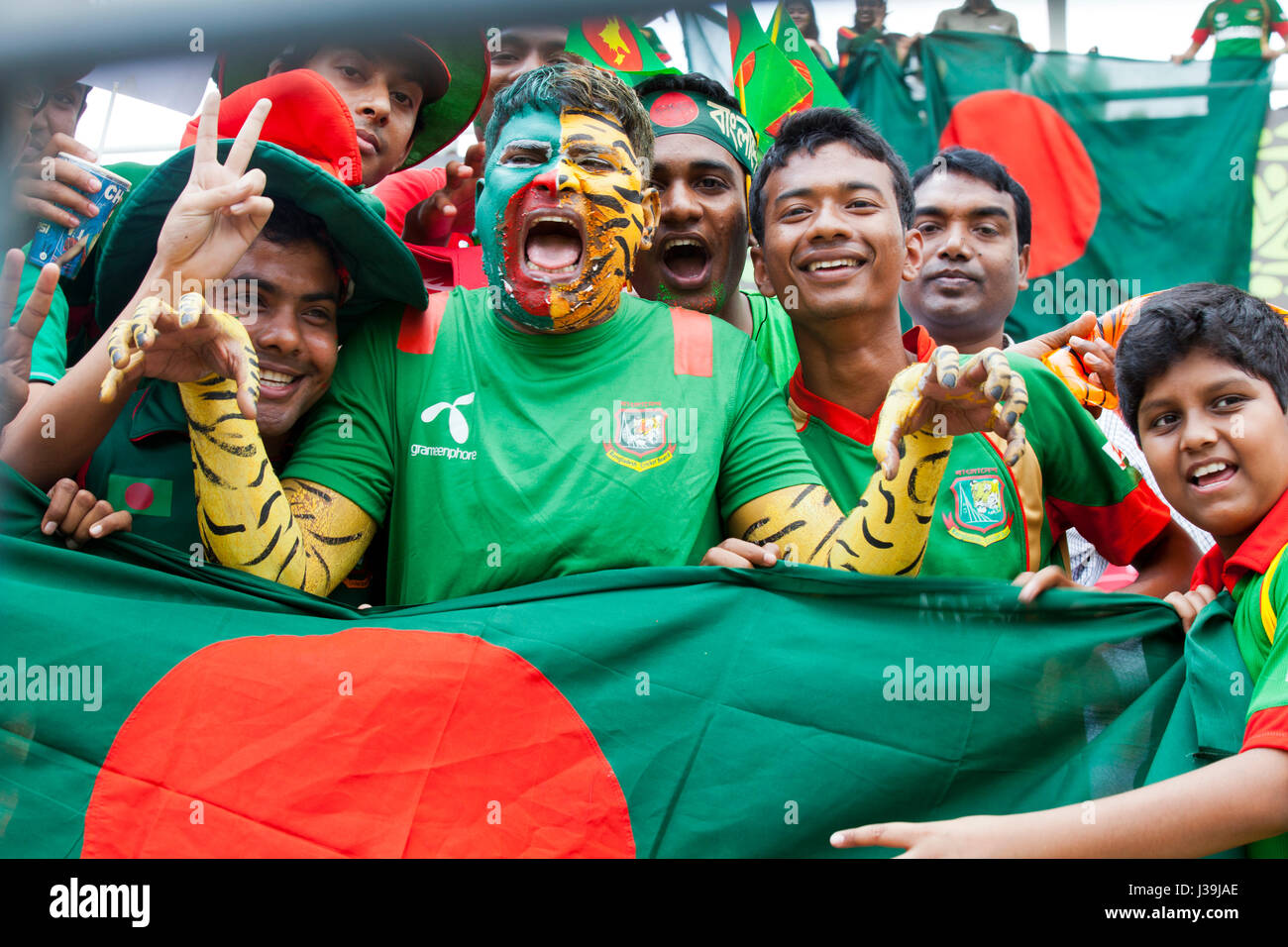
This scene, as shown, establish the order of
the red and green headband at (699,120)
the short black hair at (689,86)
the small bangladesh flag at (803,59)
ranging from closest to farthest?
the red and green headband at (699,120)
the short black hair at (689,86)
the small bangladesh flag at (803,59)

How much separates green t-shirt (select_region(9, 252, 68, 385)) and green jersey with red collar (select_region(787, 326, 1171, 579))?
82.2 inches

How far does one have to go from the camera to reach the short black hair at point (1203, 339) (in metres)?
2.83

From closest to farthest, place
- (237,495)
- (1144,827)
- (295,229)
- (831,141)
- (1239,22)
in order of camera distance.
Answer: (1144,827) → (237,495) → (295,229) → (831,141) → (1239,22)

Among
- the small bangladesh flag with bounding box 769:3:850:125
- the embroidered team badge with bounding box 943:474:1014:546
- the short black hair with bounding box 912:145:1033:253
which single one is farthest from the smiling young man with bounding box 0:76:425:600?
the small bangladesh flag with bounding box 769:3:850:125

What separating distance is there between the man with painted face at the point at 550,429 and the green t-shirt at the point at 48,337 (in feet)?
1.78

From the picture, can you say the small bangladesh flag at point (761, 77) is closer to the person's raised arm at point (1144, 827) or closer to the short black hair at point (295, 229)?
the short black hair at point (295, 229)

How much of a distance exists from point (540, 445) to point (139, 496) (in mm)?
1057

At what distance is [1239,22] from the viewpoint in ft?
23.6

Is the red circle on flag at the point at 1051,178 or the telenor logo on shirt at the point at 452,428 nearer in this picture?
the telenor logo on shirt at the point at 452,428
